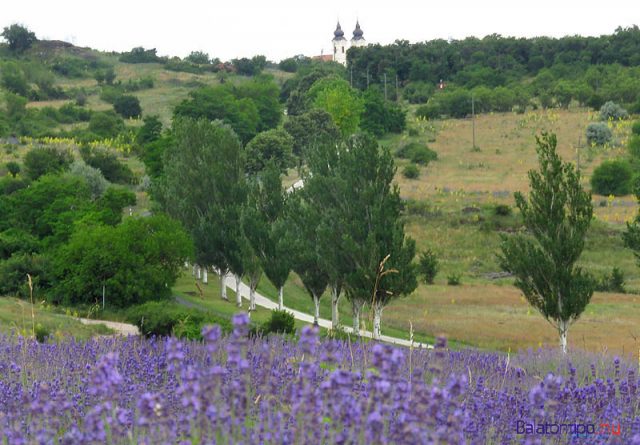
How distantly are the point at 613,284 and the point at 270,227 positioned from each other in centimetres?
1943

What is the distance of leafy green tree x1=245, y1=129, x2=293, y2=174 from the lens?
76.2m

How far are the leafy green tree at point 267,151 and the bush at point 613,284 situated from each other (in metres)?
34.1

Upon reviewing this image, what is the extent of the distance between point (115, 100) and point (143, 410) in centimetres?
12549

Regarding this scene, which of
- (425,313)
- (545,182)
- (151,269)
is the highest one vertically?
(545,182)

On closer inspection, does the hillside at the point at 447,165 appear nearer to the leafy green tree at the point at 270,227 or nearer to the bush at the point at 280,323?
the leafy green tree at the point at 270,227

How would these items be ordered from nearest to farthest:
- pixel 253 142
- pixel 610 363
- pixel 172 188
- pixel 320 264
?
pixel 610 363 → pixel 320 264 → pixel 172 188 → pixel 253 142

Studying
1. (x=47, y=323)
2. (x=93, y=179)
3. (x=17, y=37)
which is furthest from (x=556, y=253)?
(x=17, y=37)

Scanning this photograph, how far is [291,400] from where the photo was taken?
5566mm

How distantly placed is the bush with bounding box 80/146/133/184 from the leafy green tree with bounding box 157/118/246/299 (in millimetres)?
27393

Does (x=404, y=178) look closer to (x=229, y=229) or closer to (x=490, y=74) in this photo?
(x=229, y=229)

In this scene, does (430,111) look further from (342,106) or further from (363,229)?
(363,229)

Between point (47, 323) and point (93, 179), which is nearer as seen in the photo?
point (47, 323)

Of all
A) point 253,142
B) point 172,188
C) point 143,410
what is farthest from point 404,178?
point 143,410

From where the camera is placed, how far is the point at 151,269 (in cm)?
3694
